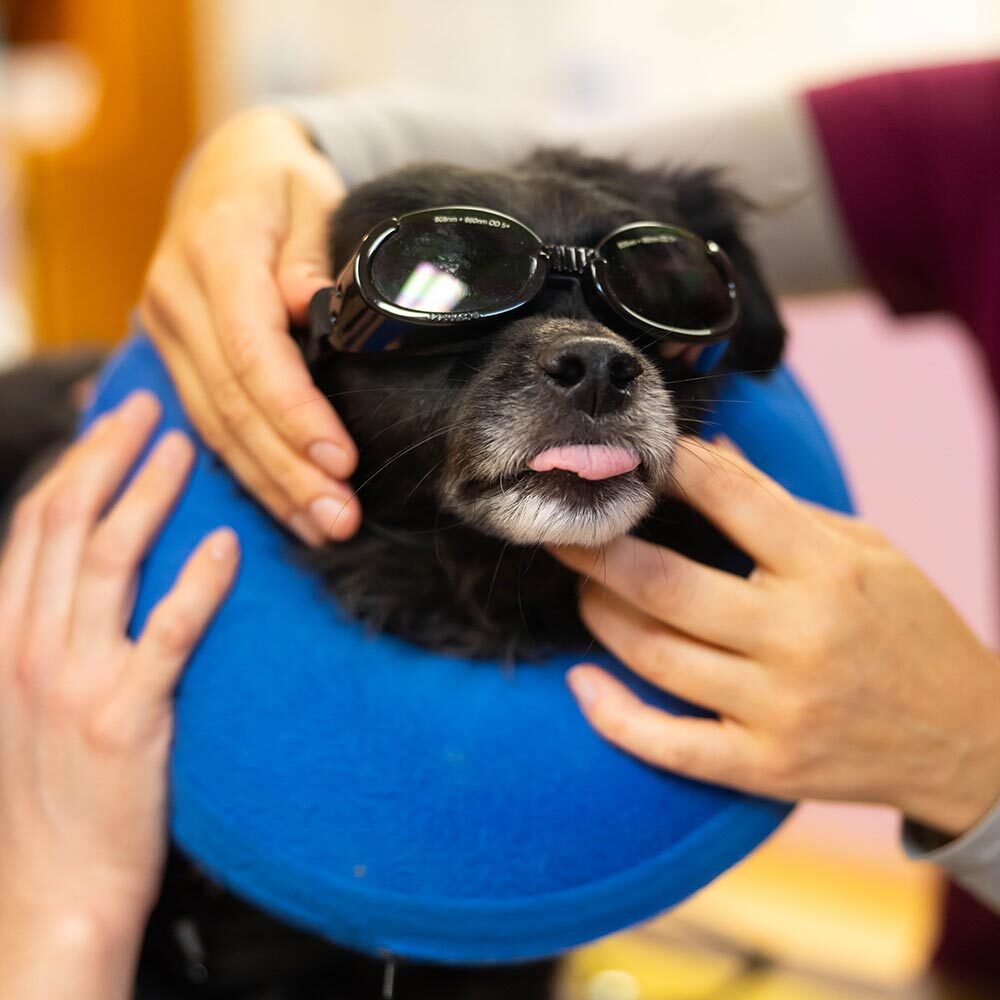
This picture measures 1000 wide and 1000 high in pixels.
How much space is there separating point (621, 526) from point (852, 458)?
5.35 ft

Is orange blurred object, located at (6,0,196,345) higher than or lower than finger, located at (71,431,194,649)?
lower

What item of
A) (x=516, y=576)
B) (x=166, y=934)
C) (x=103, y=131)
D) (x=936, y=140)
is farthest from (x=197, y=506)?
(x=103, y=131)

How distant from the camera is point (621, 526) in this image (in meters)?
0.77

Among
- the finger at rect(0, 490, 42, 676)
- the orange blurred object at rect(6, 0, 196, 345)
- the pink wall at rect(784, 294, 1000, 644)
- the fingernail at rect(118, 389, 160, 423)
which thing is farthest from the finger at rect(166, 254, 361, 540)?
the orange blurred object at rect(6, 0, 196, 345)

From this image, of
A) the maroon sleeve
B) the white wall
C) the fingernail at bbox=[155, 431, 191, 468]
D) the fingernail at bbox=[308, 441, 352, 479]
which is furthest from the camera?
the white wall

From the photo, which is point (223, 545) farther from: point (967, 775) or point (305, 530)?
point (967, 775)

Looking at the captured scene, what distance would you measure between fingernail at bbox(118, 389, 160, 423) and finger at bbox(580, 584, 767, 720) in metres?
0.45

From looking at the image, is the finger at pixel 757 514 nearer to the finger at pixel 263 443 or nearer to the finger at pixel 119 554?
the finger at pixel 263 443

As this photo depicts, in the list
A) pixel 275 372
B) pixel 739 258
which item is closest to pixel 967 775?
pixel 739 258

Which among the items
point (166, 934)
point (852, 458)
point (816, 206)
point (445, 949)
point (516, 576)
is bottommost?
point (852, 458)

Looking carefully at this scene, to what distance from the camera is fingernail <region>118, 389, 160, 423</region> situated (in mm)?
958

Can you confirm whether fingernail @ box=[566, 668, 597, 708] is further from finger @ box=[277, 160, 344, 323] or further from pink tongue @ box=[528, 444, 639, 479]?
finger @ box=[277, 160, 344, 323]

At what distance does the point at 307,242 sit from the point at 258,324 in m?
0.15

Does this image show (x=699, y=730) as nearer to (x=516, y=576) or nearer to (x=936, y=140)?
(x=516, y=576)
